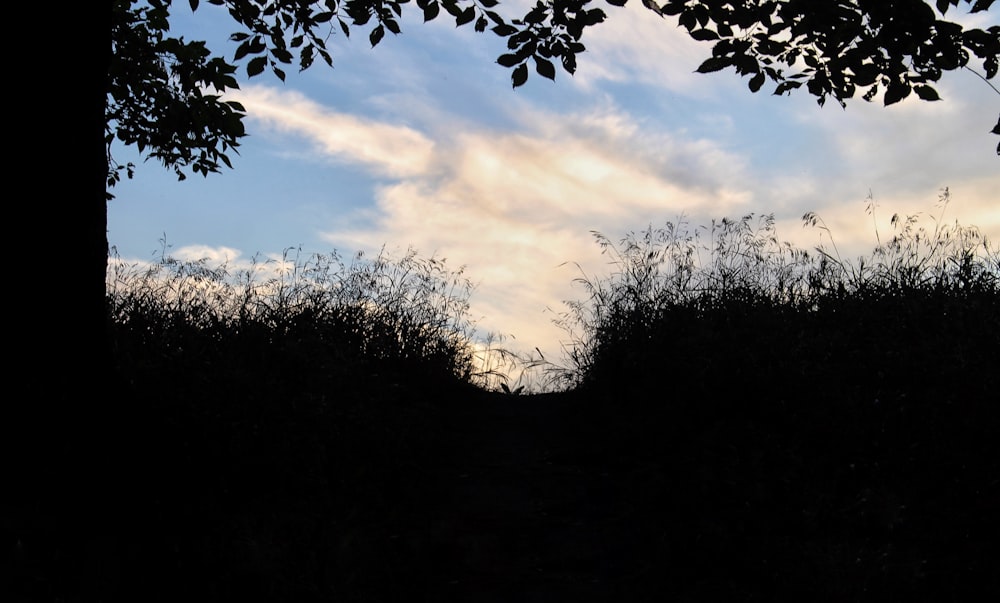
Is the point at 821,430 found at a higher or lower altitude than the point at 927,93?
lower

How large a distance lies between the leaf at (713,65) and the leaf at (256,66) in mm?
3852

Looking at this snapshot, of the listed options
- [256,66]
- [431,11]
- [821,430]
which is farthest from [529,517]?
[256,66]

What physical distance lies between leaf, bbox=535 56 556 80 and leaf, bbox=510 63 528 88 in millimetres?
91

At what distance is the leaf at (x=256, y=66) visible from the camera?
6.74 m

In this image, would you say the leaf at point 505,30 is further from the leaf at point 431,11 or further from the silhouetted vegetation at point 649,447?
the silhouetted vegetation at point 649,447

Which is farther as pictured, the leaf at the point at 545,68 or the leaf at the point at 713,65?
the leaf at the point at 545,68

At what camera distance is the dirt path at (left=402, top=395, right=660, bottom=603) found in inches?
177

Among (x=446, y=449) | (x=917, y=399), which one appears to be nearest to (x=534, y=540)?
(x=446, y=449)

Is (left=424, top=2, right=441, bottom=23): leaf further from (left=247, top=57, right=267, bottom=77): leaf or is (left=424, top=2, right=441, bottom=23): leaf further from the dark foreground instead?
the dark foreground

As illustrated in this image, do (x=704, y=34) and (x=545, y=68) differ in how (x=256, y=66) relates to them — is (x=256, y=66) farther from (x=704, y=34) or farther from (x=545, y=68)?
(x=704, y=34)

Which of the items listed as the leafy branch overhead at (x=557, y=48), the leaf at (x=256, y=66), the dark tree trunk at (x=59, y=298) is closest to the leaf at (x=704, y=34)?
the leafy branch overhead at (x=557, y=48)

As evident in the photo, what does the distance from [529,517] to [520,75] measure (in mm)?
3240

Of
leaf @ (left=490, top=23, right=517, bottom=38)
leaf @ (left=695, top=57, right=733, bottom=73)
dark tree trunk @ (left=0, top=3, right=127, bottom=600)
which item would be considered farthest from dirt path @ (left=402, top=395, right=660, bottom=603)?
leaf @ (left=490, top=23, right=517, bottom=38)

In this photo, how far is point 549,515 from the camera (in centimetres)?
549
